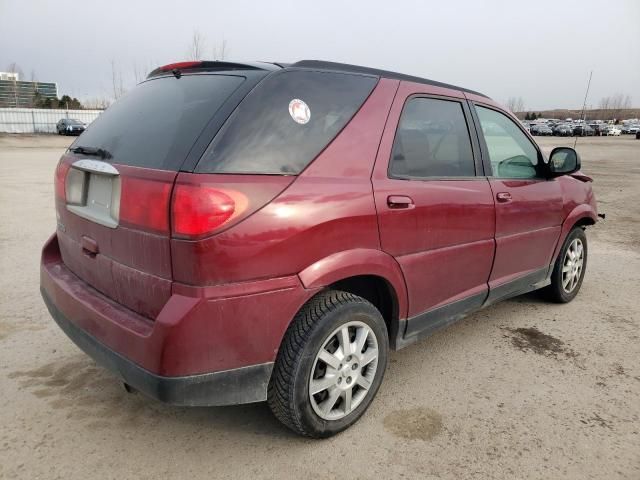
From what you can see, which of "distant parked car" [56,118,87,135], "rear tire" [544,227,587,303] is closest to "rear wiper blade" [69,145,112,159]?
"rear tire" [544,227,587,303]

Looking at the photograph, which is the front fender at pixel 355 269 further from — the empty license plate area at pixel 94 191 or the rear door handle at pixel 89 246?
the rear door handle at pixel 89 246

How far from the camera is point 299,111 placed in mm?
2229

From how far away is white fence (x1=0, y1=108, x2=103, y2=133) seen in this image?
40.6 m

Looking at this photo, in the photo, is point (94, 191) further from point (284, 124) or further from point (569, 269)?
point (569, 269)

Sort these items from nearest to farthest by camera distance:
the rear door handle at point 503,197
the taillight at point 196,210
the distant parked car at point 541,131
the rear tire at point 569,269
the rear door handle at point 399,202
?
the taillight at point 196,210 < the rear door handle at point 399,202 < the rear door handle at point 503,197 < the rear tire at point 569,269 < the distant parked car at point 541,131

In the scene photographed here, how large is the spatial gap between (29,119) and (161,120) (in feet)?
155

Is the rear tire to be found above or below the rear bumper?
below

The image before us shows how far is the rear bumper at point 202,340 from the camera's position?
1910mm

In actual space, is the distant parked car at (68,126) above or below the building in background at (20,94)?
below

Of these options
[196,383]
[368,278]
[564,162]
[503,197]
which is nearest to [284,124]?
[368,278]

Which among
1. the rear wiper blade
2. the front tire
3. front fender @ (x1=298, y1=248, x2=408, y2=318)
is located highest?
the rear wiper blade

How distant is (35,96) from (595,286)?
64.2 meters

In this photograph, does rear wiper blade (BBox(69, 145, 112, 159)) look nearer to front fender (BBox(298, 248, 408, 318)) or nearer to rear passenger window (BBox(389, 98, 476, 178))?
front fender (BBox(298, 248, 408, 318))

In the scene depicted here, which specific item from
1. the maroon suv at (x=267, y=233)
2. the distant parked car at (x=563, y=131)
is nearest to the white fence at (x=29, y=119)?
the maroon suv at (x=267, y=233)
